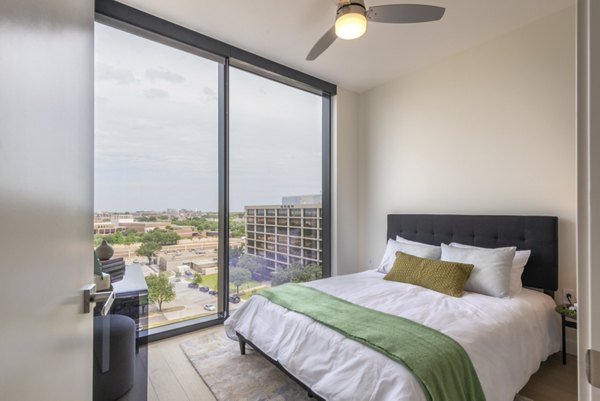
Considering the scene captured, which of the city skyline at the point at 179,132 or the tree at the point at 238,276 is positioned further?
the tree at the point at 238,276

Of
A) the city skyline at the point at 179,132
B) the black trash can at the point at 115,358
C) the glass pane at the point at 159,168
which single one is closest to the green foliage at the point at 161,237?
the glass pane at the point at 159,168

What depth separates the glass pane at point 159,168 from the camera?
2.56 meters

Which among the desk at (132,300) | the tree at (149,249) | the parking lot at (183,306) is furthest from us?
the parking lot at (183,306)

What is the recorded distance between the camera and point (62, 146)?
2.53ft

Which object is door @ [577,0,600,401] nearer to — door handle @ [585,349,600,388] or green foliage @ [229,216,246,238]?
door handle @ [585,349,600,388]

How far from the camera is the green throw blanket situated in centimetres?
137

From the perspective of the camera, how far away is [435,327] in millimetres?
1731

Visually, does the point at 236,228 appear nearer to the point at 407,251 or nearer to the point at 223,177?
the point at 223,177

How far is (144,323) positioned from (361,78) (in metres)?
3.46

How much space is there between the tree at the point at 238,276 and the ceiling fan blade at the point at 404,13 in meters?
2.62

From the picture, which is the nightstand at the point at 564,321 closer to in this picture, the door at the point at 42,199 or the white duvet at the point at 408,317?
the white duvet at the point at 408,317

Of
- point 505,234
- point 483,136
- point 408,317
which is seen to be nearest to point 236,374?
point 408,317

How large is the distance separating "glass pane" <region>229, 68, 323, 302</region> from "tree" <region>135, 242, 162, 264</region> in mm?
762

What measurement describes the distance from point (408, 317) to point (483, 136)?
83.7 inches
